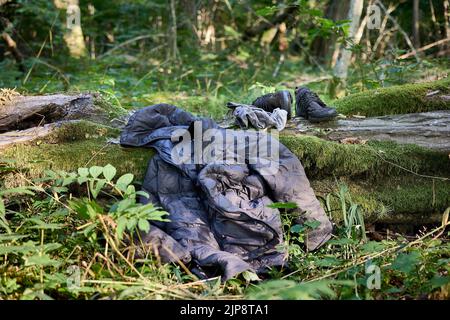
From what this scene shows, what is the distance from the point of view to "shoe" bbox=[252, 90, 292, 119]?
4.32m

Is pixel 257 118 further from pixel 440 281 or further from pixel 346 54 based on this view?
pixel 346 54

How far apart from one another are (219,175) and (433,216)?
5.94ft

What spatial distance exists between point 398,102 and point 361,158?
1.00 meters

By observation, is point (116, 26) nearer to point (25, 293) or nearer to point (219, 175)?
point (219, 175)

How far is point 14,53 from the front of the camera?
8.35m

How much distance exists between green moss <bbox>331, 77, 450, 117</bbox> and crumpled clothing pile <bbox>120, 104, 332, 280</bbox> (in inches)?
52.4

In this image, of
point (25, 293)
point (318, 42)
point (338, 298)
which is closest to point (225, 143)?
point (338, 298)

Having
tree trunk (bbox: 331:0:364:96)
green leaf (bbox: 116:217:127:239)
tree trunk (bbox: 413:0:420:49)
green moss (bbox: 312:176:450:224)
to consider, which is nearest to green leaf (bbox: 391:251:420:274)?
green moss (bbox: 312:176:450:224)

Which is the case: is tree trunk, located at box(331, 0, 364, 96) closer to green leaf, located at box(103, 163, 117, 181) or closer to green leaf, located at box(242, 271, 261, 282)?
green leaf, located at box(242, 271, 261, 282)

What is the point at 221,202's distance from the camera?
3.25 meters

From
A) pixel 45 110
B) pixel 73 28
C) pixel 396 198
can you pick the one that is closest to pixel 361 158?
pixel 396 198

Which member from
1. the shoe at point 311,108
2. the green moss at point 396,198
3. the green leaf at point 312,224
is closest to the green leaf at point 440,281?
the green leaf at point 312,224

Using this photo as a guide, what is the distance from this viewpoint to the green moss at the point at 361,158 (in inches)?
149

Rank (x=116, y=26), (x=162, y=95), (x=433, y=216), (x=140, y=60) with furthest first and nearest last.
→ (x=116, y=26), (x=140, y=60), (x=162, y=95), (x=433, y=216)
